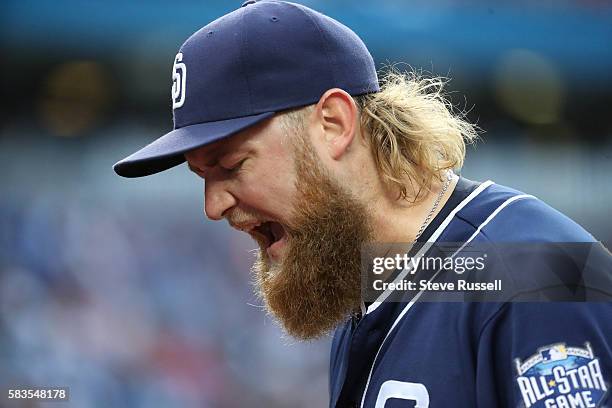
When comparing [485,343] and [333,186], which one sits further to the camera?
[333,186]

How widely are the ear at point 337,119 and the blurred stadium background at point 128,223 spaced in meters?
3.29

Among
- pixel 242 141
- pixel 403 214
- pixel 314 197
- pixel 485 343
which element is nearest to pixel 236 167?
pixel 242 141

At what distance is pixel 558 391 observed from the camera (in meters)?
1.45

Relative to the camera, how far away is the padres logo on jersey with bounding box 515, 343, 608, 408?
1.44 meters

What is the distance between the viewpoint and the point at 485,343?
1552 mm

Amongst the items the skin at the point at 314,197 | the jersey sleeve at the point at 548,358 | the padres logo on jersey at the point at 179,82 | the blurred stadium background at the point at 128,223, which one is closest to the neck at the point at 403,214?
the skin at the point at 314,197

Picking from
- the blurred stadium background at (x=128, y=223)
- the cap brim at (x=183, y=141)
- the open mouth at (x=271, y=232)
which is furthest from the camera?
the blurred stadium background at (x=128, y=223)

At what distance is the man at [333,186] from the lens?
170 cm

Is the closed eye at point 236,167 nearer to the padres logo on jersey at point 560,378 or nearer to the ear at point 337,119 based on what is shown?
the ear at point 337,119

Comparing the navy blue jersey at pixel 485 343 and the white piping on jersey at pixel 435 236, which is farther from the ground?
the white piping on jersey at pixel 435 236

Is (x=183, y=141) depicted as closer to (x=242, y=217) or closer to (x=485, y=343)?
(x=242, y=217)

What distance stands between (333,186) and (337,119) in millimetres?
163

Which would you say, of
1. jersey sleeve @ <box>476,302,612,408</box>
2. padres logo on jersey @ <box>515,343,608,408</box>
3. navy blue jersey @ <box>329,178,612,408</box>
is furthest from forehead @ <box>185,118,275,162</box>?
padres logo on jersey @ <box>515,343,608,408</box>

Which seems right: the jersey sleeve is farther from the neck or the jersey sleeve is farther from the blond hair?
the blond hair
